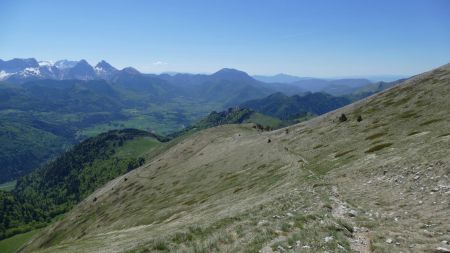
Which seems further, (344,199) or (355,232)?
(344,199)

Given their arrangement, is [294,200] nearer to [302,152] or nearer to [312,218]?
[312,218]

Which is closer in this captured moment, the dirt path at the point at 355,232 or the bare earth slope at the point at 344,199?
the dirt path at the point at 355,232

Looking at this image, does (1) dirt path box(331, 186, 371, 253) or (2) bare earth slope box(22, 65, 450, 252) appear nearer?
(1) dirt path box(331, 186, 371, 253)

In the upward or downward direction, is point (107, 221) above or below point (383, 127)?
below

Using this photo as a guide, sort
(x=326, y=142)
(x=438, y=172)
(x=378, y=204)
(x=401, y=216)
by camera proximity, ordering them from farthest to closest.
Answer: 1. (x=326, y=142)
2. (x=438, y=172)
3. (x=378, y=204)
4. (x=401, y=216)

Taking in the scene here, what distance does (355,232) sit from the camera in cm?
2353

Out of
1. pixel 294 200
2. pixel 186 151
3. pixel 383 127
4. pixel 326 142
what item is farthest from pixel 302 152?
pixel 186 151

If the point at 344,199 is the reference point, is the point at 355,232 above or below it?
above

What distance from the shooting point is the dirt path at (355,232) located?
20.7 m

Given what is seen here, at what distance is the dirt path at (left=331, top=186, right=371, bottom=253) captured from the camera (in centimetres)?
2069

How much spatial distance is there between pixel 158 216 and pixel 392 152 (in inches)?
1853

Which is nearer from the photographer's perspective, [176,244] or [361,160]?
[176,244]

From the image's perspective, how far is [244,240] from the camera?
24.2 m

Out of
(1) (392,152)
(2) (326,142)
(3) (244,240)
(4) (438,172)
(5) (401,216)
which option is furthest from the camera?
(2) (326,142)
